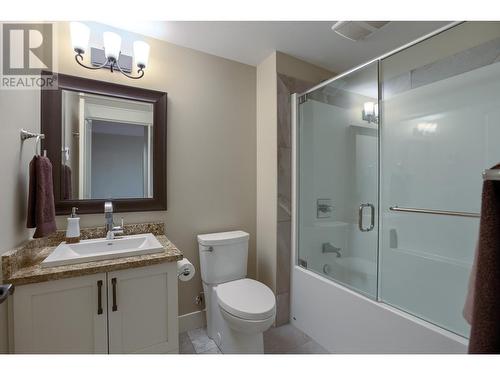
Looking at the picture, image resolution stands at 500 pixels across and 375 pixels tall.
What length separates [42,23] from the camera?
1.42 m

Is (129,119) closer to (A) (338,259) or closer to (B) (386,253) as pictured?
(A) (338,259)

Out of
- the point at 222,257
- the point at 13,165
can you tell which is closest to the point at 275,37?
the point at 222,257

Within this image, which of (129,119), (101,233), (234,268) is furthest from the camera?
(234,268)

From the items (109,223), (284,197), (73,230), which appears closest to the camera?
(73,230)

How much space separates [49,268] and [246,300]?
1.05 meters

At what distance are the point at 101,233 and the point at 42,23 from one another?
4.45ft

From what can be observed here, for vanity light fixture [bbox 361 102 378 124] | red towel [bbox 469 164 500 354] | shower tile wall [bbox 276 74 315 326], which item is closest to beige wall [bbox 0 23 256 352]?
shower tile wall [bbox 276 74 315 326]

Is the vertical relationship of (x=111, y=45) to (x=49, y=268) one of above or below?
above

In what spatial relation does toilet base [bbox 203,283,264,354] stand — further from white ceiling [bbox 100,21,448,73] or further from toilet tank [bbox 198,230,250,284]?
white ceiling [bbox 100,21,448,73]

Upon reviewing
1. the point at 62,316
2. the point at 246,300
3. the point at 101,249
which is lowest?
the point at 246,300

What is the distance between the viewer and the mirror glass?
1501 mm

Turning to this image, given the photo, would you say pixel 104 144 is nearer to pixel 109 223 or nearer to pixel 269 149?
pixel 109 223

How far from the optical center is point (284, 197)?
78.7 inches
